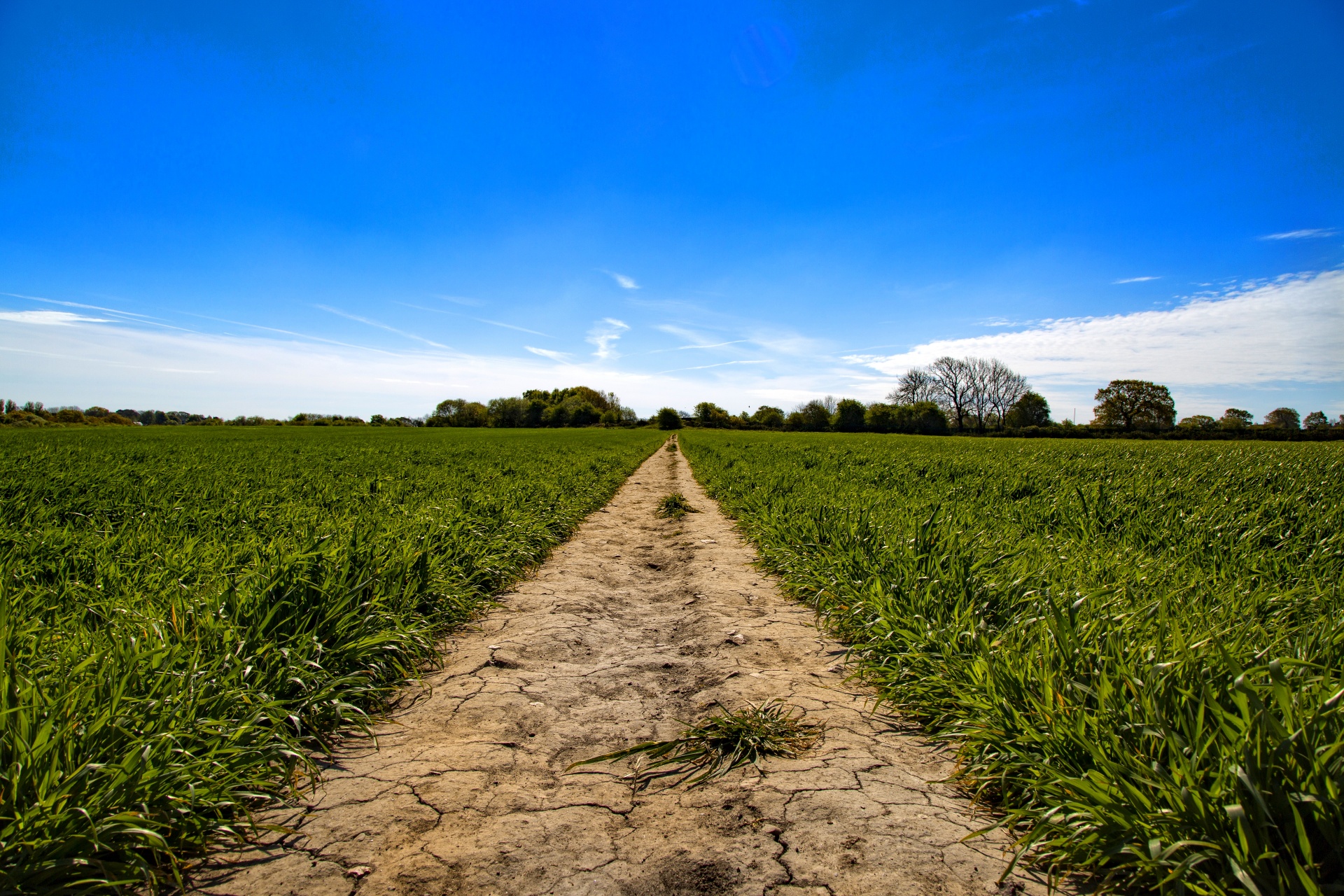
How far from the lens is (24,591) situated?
3.26m

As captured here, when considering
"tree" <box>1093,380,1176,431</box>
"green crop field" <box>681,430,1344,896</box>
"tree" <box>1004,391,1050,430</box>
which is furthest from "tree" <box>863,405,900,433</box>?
"green crop field" <box>681,430,1344,896</box>

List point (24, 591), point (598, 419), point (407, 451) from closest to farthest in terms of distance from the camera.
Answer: point (24, 591) < point (407, 451) < point (598, 419)

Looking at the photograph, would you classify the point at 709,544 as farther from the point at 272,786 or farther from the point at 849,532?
the point at 272,786

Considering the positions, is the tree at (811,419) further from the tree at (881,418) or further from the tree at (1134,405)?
the tree at (1134,405)

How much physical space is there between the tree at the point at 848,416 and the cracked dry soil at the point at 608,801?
89153mm

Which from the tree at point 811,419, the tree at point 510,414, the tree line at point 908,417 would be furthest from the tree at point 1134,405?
the tree at point 510,414

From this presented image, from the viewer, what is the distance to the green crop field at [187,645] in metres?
1.72

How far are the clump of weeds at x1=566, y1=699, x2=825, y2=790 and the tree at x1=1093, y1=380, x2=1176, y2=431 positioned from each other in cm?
8922

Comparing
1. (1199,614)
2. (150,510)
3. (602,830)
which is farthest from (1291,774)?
(150,510)

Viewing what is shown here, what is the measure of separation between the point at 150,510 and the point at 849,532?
7.91 m

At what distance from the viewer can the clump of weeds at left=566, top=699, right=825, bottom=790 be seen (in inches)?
98.6

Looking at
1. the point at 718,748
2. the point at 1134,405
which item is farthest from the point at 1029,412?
the point at 718,748

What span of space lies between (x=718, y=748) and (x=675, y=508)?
8.16 meters

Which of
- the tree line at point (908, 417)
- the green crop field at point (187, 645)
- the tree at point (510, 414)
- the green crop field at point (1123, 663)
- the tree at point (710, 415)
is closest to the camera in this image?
the green crop field at point (1123, 663)
